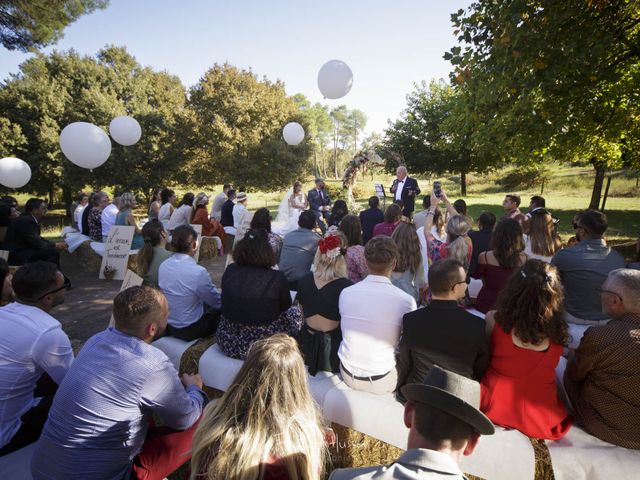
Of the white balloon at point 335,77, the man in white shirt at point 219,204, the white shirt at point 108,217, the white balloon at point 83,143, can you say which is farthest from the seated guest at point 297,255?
the man in white shirt at point 219,204

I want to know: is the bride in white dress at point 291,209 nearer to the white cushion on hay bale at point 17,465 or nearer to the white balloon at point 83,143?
the white balloon at point 83,143

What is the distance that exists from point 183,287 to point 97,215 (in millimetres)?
6138

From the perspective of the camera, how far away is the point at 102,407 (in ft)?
6.52

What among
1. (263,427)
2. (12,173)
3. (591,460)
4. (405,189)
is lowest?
(591,460)

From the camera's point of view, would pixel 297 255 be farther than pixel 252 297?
Yes

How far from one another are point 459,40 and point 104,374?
295 inches

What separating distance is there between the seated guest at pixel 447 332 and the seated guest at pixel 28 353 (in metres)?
2.50

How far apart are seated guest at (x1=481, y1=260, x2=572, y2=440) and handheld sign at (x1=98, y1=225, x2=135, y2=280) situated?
734cm

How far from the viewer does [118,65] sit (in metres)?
21.4

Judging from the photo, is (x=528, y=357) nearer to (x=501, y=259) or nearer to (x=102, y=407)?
(x=501, y=259)

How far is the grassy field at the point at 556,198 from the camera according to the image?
15.3 metres

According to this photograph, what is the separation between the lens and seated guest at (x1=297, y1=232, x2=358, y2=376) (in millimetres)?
→ 3250

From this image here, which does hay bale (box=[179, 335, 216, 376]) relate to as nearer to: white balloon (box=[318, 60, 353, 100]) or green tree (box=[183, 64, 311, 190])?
white balloon (box=[318, 60, 353, 100])

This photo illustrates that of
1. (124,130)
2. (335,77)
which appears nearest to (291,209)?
(335,77)
